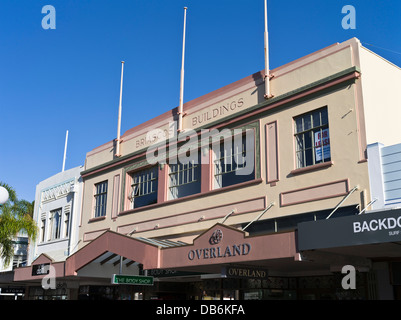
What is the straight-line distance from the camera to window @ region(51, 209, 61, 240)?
26927 mm

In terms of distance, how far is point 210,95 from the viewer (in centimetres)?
1977

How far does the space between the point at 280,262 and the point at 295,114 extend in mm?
5192

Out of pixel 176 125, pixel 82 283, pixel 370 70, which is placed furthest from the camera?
pixel 82 283

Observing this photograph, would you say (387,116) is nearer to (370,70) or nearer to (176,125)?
(370,70)

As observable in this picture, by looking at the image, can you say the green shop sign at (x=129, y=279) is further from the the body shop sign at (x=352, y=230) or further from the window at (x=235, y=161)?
the the body shop sign at (x=352, y=230)

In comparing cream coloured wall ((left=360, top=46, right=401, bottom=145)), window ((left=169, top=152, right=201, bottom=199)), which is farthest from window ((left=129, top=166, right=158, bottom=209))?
cream coloured wall ((left=360, top=46, right=401, bottom=145))

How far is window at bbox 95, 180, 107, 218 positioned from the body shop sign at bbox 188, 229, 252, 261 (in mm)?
10366

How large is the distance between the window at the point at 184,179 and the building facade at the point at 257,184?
0.14 feet

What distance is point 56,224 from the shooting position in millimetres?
27328

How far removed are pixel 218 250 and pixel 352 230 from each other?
427 cm

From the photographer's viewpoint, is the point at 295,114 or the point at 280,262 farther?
the point at 295,114

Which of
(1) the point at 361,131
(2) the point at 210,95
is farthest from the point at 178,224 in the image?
(1) the point at 361,131

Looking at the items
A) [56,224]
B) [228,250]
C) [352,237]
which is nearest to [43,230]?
[56,224]

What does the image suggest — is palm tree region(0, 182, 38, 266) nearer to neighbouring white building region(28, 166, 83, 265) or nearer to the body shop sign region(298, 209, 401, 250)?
neighbouring white building region(28, 166, 83, 265)
